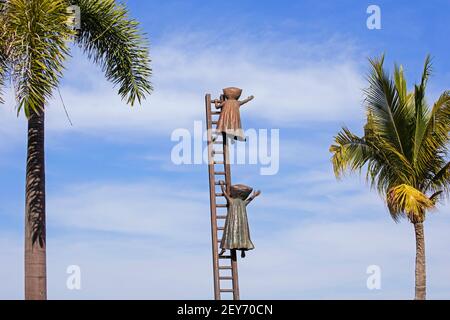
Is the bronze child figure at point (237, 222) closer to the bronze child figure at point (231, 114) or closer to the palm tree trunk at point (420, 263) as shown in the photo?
the bronze child figure at point (231, 114)

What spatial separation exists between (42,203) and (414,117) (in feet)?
25.5

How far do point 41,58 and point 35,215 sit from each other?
280cm

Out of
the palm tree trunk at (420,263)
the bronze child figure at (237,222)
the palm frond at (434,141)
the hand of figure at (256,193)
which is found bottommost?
the palm tree trunk at (420,263)

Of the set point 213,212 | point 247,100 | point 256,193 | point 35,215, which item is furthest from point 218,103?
point 35,215

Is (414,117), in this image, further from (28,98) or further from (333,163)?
(28,98)

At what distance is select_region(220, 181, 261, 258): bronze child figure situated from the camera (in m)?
13.1

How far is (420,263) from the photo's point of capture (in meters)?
14.9

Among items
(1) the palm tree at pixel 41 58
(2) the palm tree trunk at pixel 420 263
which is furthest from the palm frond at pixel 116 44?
(2) the palm tree trunk at pixel 420 263

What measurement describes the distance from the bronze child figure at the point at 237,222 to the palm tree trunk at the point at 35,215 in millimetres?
3165

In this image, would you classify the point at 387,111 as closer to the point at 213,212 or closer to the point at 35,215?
the point at 213,212

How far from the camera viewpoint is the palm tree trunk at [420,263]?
1475 cm
